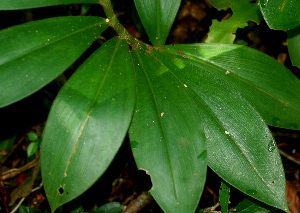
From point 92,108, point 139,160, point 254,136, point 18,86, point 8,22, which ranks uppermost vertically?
point 8,22

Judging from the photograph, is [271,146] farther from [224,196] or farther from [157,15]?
[157,15]

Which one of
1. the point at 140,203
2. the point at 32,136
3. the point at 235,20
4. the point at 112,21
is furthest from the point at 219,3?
the point at 32,136

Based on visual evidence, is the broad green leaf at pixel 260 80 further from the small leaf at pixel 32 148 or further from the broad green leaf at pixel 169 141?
the small leaf at pixel 32 148

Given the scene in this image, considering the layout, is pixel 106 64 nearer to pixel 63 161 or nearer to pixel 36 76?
pixel 36 76

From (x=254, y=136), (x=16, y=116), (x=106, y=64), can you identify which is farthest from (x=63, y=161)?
(x=16, y=116)

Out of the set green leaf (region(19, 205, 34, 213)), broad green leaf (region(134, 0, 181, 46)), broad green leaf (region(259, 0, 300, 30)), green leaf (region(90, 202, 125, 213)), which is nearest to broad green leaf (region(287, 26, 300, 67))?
broad green leaf (region(259, 0, 300, 30))

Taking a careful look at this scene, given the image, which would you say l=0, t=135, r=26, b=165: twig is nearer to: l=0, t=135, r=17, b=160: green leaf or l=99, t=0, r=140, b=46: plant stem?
l=0, t=135, r=17, b=160: green leaf
